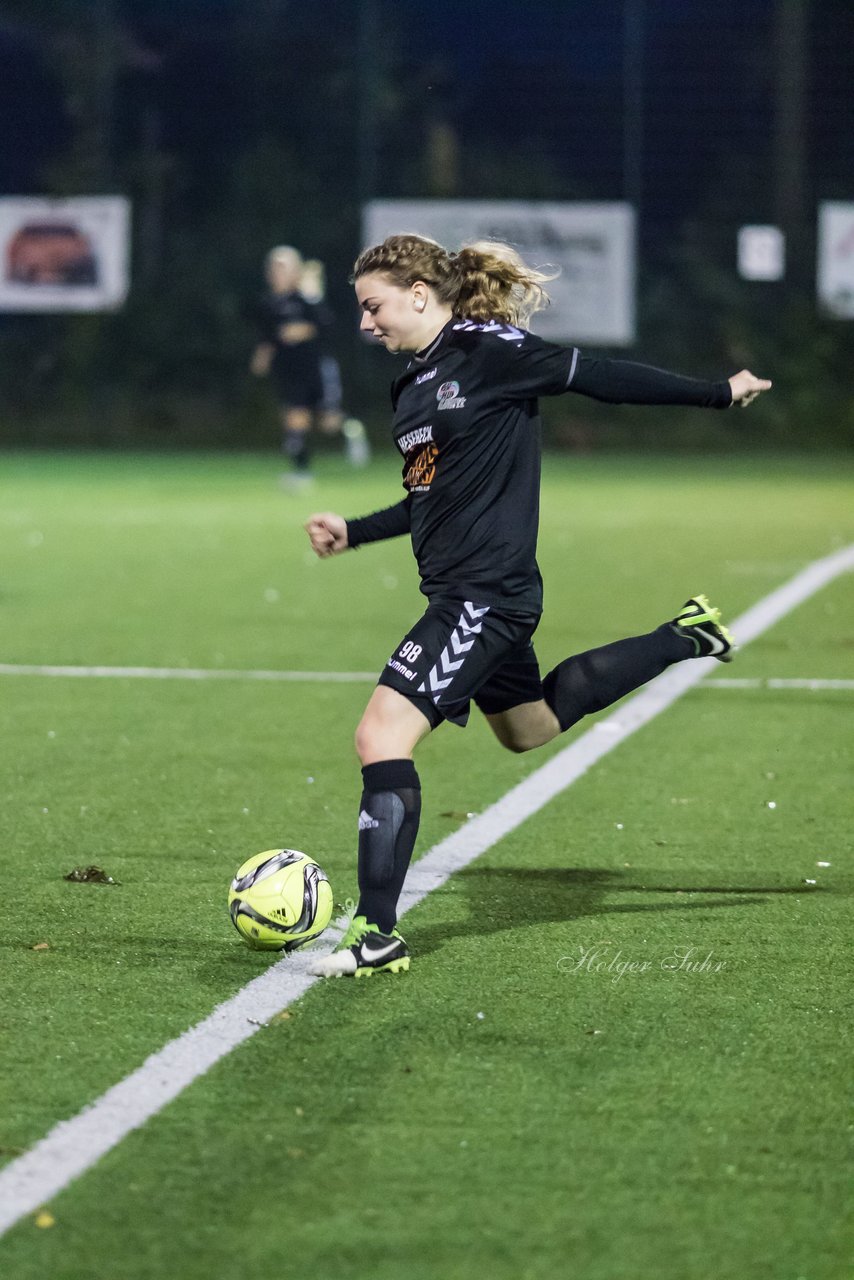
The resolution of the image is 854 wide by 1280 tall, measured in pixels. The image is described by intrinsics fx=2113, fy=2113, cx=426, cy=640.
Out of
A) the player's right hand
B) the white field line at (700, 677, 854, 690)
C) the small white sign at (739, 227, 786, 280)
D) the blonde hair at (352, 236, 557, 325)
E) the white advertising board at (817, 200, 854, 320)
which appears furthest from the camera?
the small white sign at (739, 227, 786, 280)

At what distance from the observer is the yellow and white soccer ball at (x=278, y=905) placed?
5.18 meters

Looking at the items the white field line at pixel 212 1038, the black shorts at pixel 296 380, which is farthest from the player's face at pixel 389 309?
the black shorts at pixel 296 380

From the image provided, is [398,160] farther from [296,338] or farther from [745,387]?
[745,387]

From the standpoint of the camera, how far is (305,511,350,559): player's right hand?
18.2 ft

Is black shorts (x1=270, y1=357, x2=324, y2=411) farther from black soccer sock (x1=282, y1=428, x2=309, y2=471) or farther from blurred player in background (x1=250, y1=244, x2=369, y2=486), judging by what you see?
black soccer sock (x1=282, y1=428, x2=309, y2=471)

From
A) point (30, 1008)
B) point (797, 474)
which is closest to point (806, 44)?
point (797, 474)

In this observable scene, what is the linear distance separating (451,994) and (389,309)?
5.46ft

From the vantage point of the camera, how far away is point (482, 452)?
5211mm

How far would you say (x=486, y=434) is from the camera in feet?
17.1

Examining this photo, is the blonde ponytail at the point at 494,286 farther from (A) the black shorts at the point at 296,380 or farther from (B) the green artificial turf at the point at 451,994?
(A) the black shorts at the point at 296,380

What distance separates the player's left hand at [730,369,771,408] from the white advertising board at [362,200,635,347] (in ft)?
83.9

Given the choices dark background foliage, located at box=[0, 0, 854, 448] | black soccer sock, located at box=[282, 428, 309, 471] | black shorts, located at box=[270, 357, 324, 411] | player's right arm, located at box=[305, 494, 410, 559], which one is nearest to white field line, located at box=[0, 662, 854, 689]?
player's right arm, located at box=[305, 494, 410, 559]

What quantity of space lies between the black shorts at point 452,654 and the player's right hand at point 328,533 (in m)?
0.43

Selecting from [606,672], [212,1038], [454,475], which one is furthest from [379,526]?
[212,1038]
